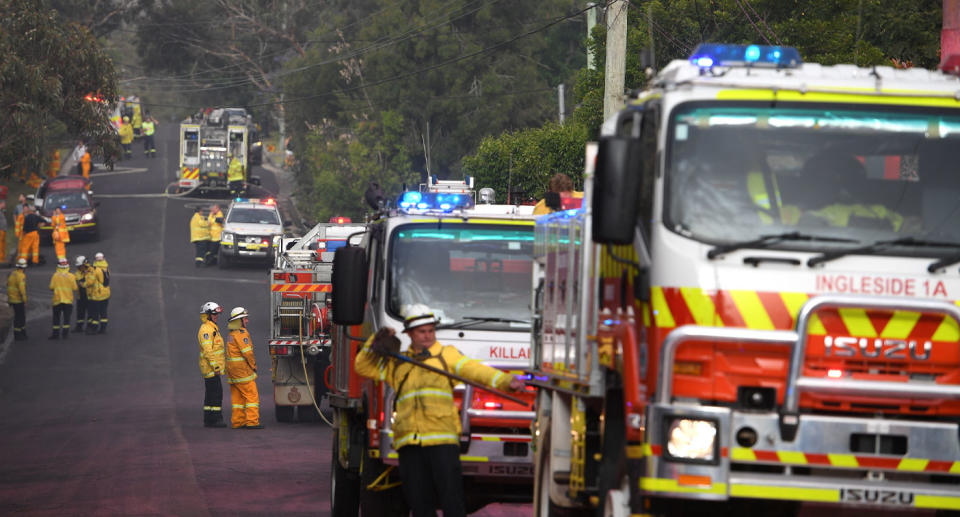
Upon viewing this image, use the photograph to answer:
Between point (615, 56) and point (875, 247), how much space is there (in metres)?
11.3

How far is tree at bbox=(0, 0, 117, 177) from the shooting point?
29344 mm

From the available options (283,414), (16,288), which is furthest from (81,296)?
(283,414)

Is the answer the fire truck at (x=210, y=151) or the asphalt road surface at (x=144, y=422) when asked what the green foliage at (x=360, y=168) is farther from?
the asphalt road surface at (x=144, y=422)

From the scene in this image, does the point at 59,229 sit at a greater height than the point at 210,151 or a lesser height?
lesser

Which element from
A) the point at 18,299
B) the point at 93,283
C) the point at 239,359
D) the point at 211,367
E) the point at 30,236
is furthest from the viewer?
the point at 30,236

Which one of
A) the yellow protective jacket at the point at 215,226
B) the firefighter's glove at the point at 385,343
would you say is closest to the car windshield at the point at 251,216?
the yellow protective jacket at the point at 215,226

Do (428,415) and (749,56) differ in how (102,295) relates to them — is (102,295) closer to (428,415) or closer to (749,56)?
(428,415)

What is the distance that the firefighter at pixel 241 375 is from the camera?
1948 centimetres

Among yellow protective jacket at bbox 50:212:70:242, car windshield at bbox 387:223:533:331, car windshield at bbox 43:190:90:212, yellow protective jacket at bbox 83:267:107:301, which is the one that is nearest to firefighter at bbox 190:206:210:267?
yellow protective jacket at bbox 50:212:70:242

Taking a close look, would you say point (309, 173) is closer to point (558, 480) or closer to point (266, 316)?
point (266, 316)

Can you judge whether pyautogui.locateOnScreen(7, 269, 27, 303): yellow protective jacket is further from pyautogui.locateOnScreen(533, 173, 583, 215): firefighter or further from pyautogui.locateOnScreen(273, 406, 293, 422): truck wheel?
pyautogui.locateOnScreen(533, 173, 583, 215): firefighter

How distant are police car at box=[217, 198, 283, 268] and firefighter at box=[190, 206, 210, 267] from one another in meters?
0.52

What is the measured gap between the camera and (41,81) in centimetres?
2973

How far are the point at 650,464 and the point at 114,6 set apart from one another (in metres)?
73.7
